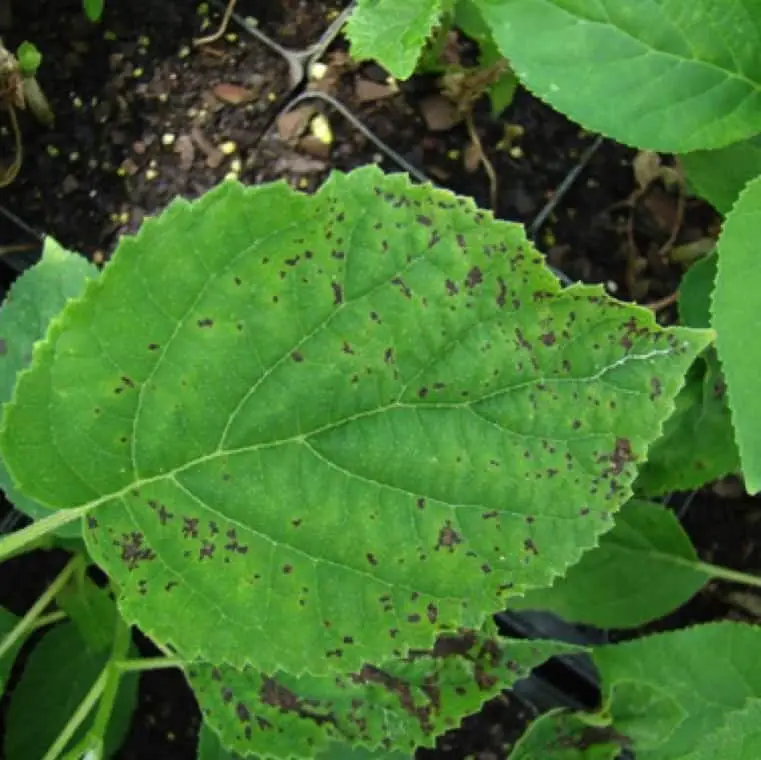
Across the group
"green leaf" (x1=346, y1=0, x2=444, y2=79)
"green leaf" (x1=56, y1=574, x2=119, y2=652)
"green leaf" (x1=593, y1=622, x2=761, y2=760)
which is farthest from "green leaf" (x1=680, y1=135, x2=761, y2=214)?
"green leaf" (x1=56, y1=574, x2=119, y2=652)

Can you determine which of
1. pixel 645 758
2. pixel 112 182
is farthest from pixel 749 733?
pixel 112 182

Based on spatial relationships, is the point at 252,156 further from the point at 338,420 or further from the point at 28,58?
the point at 338,420

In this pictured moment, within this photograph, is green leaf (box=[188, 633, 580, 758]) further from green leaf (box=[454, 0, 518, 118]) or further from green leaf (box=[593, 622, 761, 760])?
green leaf (box=[454, 0, 518, 118])

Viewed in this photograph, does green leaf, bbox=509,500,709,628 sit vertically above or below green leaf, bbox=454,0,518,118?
below

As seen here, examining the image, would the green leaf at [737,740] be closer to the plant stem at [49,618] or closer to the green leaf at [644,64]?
the green leaf at [644,64]

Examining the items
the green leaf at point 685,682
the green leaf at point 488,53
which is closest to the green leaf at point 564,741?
the green leaf at point 685,682

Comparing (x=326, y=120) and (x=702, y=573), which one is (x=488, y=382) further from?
(x=326, y=120)
